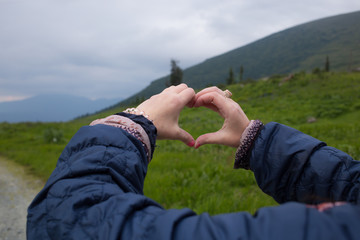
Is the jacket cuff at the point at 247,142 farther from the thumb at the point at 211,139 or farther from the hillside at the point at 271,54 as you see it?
the hillside at the point at 271,54

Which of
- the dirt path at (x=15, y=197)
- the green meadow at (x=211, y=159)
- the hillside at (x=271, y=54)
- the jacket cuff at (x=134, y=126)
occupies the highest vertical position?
the hillside at (x=271, y=54)

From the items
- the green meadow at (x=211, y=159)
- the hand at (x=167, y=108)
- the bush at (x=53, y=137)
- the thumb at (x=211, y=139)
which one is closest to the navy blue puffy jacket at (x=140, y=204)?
the hand at (x=167, y=108)

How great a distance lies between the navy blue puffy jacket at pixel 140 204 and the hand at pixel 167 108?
0.16 metres

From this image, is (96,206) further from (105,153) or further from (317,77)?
(317,77)

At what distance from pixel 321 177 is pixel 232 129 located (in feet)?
1.91

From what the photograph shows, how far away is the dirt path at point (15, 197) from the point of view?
3.37 meters

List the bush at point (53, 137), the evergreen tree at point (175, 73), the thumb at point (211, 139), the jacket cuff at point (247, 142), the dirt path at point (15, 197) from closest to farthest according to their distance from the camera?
the jacket cuff at point (247, 142) → the thumb at point (211, 139) → the evergreen tree at point (175, 73) → the dirt path at point (15, 197) → the bush at point (53, 137)

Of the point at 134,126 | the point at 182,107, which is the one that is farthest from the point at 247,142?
the point at 134,126

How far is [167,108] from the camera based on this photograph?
138 cm

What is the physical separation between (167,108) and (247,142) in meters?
0.58

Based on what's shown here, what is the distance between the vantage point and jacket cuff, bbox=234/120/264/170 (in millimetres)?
1465

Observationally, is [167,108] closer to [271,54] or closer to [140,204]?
[140,204]

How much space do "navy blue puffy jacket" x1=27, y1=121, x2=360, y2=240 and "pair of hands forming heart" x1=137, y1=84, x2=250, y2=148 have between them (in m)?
0.18

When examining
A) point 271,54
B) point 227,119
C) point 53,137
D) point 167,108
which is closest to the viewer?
point 167,108
